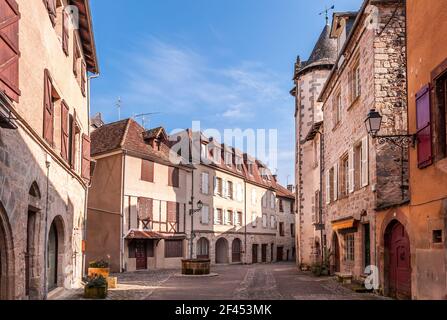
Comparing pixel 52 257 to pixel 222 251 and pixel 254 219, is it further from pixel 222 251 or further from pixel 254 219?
pixel 254 219

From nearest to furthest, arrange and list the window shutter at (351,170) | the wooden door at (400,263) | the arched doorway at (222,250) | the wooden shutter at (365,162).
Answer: the wooden door at (400,263), the wooden shutter at (365,162), the window shutter at (351,170), the arched doorway at (222,250)

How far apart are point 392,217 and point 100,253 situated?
17.0 metres

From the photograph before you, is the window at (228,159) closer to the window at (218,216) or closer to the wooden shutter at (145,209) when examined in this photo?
the window at (218,216)

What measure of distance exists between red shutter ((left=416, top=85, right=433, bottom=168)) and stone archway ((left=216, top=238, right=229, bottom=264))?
2686cm

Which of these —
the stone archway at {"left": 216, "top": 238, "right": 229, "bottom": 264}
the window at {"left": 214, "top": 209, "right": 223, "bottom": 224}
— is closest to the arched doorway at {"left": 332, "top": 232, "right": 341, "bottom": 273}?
the window at {"left": 214, "top": 209, "right": 223, "bottom": 224}

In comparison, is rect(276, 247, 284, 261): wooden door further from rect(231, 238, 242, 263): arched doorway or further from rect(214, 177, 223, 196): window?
rect(214, 177, 223, 196): window

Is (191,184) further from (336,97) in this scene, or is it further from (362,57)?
(362,57)

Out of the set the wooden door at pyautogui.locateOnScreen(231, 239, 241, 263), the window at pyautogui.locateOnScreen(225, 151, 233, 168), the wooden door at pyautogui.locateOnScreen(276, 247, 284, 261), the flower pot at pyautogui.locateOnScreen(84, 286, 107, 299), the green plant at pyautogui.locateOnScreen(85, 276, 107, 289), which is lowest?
the wooden door at pyautogui.locateOnScreen(276, 247, 284, 261)

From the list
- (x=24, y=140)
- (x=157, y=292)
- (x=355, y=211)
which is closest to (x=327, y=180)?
(x=355, y=211)

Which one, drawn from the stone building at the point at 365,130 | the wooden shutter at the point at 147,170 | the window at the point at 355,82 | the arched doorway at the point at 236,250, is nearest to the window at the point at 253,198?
the arched doorway at the point at 236,250

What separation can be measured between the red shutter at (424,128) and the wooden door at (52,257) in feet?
27.7

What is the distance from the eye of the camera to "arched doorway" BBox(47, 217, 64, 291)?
1243cm

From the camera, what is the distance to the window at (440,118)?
26.5 ft

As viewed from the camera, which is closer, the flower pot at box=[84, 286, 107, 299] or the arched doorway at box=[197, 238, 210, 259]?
the flower pot at box=[84, 286, 107, 299]
